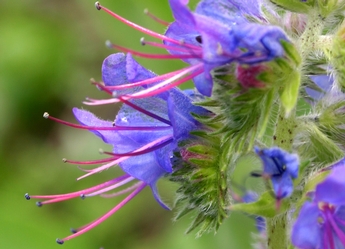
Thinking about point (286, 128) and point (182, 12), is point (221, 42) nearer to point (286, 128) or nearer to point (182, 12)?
point (182, 12)

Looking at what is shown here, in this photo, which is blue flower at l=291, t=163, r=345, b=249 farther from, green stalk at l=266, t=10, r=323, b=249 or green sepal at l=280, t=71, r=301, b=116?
green stalk at l=266, t=10, r=323, b=249

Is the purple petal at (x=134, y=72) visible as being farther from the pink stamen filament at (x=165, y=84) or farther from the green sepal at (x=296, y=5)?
the green sepal at (x=296, y=5)

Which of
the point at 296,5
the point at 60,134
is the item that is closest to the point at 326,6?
the point at 296,5

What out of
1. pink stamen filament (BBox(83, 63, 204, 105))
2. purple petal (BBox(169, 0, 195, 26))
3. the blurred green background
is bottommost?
the blurred green background

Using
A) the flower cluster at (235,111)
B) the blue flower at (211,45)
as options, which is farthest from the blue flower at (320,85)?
the blue flower at (211,45)

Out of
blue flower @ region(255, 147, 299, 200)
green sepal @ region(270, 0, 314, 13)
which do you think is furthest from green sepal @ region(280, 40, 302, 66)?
blue flower @ region(255, 147, 299, 200)
